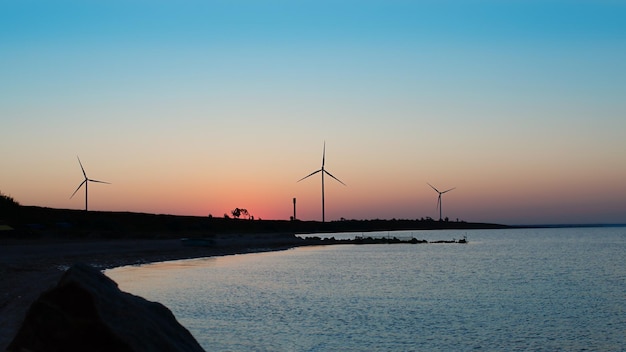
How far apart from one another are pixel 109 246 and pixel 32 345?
212 feet

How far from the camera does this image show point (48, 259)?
5066 cm

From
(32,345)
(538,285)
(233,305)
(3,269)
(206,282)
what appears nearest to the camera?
(32,345)

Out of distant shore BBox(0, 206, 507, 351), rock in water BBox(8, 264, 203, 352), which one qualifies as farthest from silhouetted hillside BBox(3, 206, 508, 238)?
rock in water BBox(8, 264, 203, 352)

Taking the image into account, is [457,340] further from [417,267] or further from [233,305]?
[417,267]

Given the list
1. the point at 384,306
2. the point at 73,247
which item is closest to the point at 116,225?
the point at 73,247

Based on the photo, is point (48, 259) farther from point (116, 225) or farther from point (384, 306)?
point (116, 225)

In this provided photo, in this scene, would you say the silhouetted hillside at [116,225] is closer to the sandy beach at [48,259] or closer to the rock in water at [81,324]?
the sandy beach at [48,259]

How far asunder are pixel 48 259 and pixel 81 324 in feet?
148

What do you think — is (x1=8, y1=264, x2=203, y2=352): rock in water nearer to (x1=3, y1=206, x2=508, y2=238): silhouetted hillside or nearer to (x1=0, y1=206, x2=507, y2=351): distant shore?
(x1=0, y1=206, x2=507, y2=351): distant shore

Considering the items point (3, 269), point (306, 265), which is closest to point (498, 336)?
point (3, 269)

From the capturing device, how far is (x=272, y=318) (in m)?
29.0

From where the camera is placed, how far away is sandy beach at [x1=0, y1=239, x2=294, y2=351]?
23.0 m

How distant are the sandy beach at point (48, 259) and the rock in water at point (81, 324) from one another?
1546 millimetres

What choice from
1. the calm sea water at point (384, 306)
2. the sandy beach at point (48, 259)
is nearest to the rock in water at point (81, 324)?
the sandy beach at point (48, 259)
